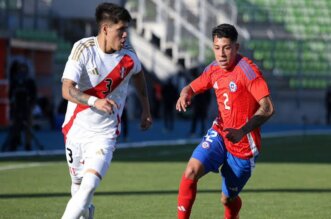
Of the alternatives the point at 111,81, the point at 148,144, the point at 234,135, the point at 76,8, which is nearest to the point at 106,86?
the point at 111,81

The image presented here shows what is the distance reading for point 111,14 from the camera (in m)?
9.59

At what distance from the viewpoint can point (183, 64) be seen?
4966 cm

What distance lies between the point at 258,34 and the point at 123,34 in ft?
132

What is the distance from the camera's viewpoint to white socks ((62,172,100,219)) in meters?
8.79

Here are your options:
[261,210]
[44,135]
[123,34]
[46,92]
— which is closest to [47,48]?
[46,92]

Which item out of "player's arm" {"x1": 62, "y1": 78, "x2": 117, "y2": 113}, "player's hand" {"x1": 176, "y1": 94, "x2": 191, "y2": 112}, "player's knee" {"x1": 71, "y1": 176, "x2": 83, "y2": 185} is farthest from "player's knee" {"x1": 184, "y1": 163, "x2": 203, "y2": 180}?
"player's arm" {"x1": 62, "y1": 78, "x2": 117, "y2": 113}

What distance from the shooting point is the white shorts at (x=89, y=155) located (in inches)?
370

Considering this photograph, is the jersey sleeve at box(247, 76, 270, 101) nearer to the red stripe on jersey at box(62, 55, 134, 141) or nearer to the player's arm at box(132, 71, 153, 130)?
the player's arm at box(132, 71, 153, 130)

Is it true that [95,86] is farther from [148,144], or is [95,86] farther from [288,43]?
[288,43]

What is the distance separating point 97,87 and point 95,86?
25 millimetres

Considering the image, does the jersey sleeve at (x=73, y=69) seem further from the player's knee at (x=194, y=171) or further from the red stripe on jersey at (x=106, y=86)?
the player's knee at (x=194, y=171)

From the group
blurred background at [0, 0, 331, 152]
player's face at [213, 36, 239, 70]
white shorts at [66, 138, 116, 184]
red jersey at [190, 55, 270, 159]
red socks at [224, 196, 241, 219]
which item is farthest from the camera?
blurred background at [0, 0, 331, 152]

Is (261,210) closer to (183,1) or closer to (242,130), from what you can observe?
(242,130)

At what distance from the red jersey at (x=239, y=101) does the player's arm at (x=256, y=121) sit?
0.26 metres
